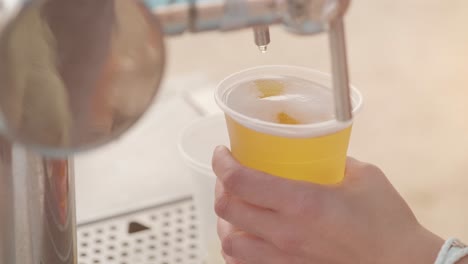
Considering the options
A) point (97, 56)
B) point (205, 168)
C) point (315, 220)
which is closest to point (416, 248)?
point (315, 220)

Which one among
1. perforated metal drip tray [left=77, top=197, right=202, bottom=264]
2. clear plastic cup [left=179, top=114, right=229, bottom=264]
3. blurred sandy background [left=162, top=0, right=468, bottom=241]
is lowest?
blurred sandy background [left=162, top=0, right=468, bottom=241]

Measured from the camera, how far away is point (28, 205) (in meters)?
0.54

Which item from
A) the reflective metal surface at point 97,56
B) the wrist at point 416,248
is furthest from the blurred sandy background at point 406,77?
the reflective metal surface at point 97,56

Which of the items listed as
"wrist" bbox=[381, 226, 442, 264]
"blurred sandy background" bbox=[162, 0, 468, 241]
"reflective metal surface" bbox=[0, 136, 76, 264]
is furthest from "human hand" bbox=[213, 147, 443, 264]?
"blurred sandy background" bbox=[162, 0, 468, 241]

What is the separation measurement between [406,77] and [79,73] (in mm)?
934

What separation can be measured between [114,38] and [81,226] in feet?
1.44

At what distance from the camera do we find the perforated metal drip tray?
0.73m

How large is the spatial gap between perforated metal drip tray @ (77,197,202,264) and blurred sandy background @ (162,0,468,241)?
0.21 meters

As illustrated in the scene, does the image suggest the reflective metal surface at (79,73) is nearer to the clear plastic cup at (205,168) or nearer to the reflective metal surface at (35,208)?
the reflective metal surface at (35,208)

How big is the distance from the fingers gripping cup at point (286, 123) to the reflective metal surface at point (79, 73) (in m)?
0.16

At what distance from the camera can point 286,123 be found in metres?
0.57

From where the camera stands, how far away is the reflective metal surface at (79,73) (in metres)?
0.36

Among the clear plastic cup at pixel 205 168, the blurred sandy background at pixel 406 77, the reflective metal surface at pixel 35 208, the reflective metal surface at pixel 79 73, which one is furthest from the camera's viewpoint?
the blurred sandy background at pixel 406 77

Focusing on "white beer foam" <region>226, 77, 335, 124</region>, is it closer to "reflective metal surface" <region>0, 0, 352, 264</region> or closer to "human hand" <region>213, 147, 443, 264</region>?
"human hand" <region>213, 147, 443, 264</region>
